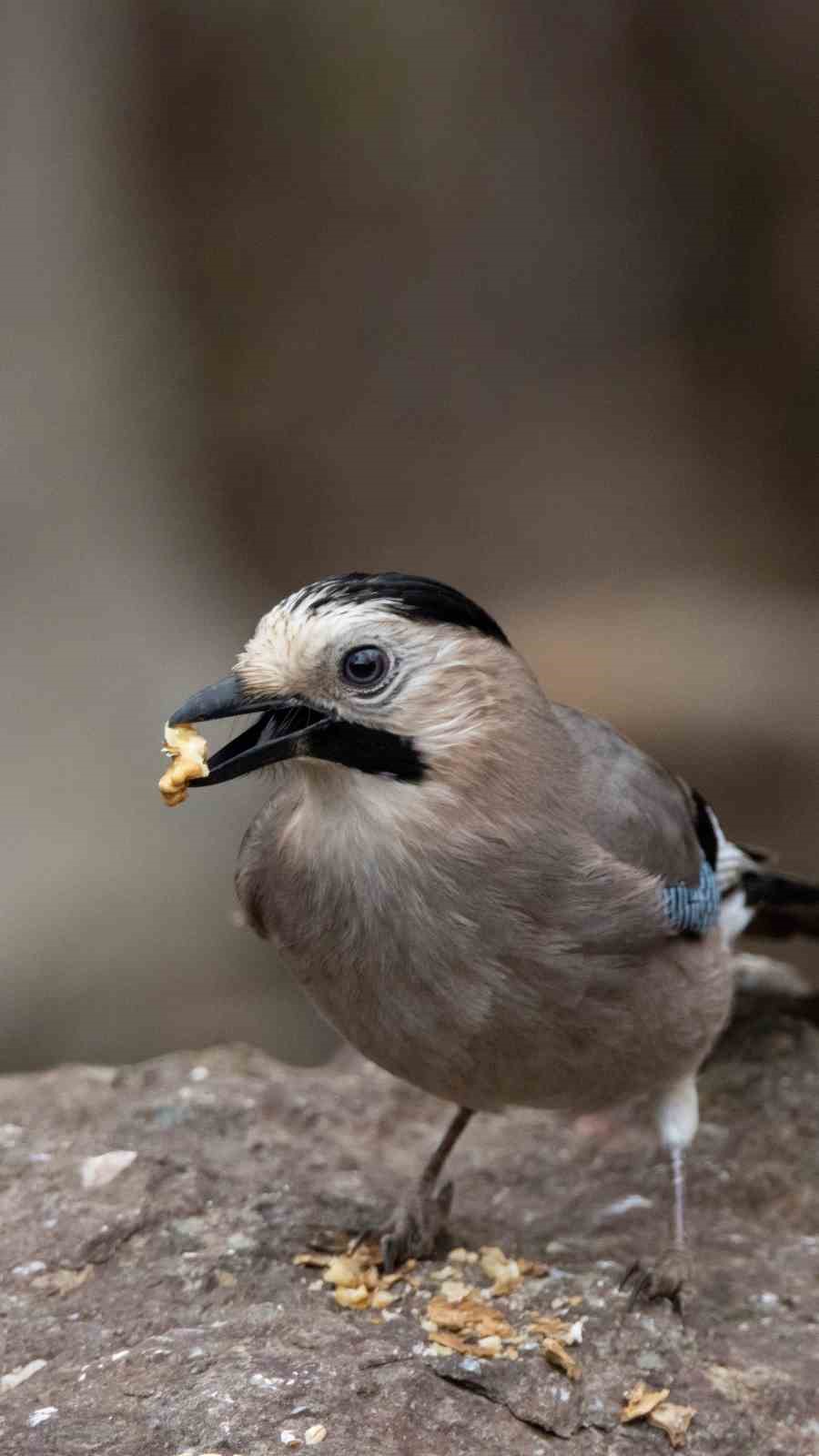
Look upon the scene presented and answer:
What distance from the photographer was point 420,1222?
13.0ft

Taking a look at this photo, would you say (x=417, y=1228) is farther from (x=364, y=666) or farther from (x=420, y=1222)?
(x=364, y=666)

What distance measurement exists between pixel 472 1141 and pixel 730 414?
4486 millimetres

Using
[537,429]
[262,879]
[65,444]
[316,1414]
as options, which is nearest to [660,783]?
[262,879]

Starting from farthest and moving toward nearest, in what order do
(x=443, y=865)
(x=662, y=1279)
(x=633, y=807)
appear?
(x=633, y=807), (x=662, y=1279), (x=443, y=865)

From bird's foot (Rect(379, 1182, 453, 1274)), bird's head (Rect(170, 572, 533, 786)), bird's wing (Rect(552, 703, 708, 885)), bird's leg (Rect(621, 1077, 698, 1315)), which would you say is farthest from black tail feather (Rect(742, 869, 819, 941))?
bird's head (Rect(170, 572, 533, 786))

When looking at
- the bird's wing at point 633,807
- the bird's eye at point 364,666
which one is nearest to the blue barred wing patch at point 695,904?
the bird's wing at point 633,807

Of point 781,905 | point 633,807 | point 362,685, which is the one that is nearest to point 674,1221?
point 633,807

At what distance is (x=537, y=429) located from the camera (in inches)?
337

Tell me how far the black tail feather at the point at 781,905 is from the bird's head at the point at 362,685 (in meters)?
1.67

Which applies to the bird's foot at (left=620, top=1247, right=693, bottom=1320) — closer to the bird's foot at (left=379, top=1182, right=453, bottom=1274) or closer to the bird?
the bird

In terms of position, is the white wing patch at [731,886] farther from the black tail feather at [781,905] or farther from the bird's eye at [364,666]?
the bird's eye at [364,666]

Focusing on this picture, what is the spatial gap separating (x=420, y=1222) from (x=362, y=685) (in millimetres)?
1454

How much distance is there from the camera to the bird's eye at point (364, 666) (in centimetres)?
332

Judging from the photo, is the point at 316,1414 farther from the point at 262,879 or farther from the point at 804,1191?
the point at 804,1191
